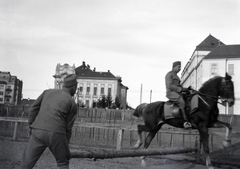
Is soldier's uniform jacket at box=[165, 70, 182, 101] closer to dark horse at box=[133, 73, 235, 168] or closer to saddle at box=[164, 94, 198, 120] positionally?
saddle at box=[164, 94, 198, 120]

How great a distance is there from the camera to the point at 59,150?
3.92m

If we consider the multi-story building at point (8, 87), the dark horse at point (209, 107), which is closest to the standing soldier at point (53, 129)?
the dark horse at point (209, 107)

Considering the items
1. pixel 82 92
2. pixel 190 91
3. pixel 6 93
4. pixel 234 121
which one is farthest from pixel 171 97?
pixel 6 93

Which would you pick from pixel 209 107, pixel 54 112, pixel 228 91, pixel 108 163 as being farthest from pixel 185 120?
pixel 54 112

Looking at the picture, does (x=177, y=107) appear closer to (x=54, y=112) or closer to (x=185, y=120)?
(x=185, y=120)

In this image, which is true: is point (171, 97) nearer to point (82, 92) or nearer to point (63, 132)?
point (63, 132)

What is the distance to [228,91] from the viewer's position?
25.2ft

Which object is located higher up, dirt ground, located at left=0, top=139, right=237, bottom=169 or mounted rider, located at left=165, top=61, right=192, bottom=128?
→ mounted rider, located at left=165, top=61, right=192, bottom=128

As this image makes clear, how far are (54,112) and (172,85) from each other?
495 centimetres

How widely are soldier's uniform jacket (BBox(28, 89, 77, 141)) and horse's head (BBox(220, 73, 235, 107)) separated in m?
4.92

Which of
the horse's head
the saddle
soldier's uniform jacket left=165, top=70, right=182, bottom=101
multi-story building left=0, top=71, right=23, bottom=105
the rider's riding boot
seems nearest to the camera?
the horse's head

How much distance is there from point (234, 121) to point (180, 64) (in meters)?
29.7

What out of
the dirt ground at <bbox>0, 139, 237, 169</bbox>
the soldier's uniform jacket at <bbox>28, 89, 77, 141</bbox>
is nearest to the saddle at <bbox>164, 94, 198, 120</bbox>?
the dirt ground at <bbox>0, 139, 237, 169</bbox>

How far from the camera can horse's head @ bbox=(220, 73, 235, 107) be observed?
25.0ft
